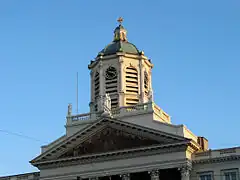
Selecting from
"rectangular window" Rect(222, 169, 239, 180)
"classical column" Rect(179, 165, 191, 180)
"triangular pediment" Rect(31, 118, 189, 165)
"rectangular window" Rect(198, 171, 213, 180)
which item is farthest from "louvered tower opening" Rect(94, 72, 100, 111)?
"rectangular window" Rect(222, 169, 239, 180)

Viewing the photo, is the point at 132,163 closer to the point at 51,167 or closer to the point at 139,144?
the point at 139,144

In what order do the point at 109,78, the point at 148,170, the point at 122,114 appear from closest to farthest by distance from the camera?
the point at 148,170 < the point at 122,114 < the point at 109,78

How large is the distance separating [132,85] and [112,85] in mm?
2238

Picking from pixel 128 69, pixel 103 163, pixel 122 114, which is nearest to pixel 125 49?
pixel 128 69

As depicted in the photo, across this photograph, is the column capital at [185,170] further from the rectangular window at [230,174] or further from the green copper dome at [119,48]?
the green copper dome at [119,48]

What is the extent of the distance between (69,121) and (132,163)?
8.98m

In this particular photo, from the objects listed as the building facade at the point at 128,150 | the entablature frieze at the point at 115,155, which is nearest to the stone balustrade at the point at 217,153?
the building facade at the point at 128,150

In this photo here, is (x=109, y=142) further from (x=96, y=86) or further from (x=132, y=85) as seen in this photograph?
(x=96, y=86)

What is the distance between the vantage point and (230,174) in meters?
47.8

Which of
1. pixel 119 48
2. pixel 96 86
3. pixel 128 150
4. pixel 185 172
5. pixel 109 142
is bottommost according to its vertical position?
pixel 185 172

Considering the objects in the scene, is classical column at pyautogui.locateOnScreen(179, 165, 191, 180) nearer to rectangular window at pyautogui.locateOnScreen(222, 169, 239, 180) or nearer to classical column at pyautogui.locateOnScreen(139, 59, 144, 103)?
rectangular window at pyautogui.locateOnScreen(222, 169, 239, 180)

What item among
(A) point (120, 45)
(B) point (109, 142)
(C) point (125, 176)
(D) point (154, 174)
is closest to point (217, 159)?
(D) point (154, 174)

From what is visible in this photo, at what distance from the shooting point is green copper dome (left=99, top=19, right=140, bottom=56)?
61606mm

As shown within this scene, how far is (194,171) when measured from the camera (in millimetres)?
49000
